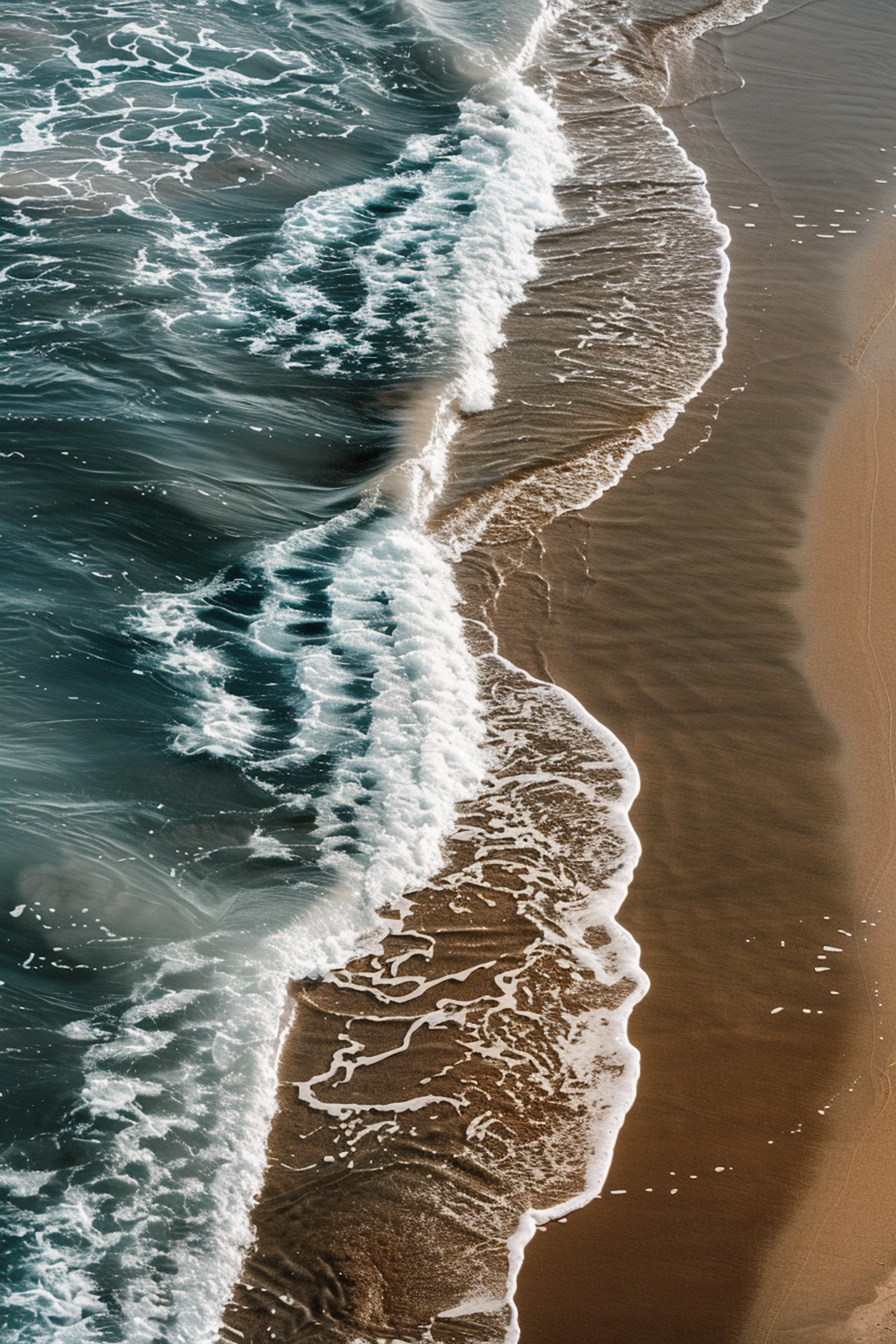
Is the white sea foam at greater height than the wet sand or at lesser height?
greater

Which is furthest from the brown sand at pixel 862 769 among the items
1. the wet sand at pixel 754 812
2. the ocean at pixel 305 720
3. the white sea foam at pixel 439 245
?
the white sea foam at pixel 439 245

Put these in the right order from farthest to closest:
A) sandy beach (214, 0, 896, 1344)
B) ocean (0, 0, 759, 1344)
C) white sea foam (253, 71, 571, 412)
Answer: white sea foam (253, 71, 571, 412) → ocean (0, 0, 759, 1344) → sandy beach (214, 0, 896, 1344)

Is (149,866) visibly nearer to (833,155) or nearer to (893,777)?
(893,777)

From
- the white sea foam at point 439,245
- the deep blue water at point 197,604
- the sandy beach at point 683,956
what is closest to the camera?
the sandy beach at point 683,956

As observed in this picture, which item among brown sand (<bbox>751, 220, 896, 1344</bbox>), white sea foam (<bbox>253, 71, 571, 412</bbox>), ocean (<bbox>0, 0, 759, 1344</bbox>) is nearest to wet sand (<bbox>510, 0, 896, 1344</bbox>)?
brown sand (<bbox>751, 220, 896, 1344</bbox>)

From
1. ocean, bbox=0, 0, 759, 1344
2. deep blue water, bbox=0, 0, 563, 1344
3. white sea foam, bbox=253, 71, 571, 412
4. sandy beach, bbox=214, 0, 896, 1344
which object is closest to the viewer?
sandy beach, bbox=214, 0, 896, 1344

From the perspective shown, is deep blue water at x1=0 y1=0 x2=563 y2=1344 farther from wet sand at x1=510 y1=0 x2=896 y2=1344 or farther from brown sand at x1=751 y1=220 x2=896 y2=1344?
brown sand at x1=751 y1=220 x2=896 y2=1344

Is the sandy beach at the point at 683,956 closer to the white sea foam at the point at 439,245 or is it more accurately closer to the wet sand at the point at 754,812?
the wet sand at the point at 754,812

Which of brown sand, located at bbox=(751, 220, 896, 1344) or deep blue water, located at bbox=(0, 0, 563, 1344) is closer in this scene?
brown sand, located at bbox=(751, 220, 896, 1344)
